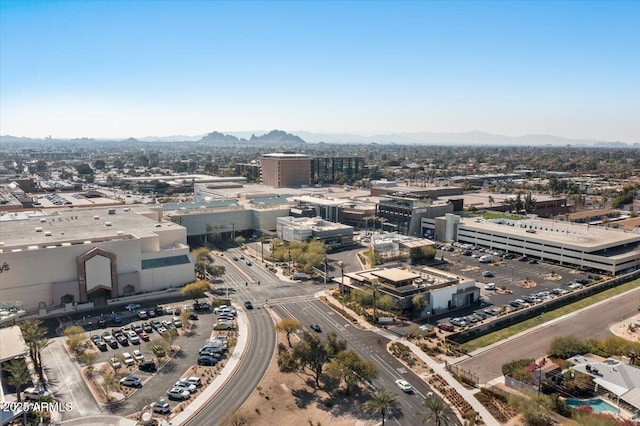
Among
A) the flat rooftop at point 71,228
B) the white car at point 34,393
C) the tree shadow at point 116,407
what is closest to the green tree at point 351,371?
the tree shadow at point 116,407

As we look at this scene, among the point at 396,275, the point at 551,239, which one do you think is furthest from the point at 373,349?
the point at 551,239

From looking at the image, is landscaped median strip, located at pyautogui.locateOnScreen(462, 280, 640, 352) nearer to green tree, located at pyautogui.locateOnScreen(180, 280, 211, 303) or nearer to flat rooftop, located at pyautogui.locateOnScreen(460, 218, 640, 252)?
flat rooftop, located at pyautogui.locateOnScreen(460, 218, 640, 252)

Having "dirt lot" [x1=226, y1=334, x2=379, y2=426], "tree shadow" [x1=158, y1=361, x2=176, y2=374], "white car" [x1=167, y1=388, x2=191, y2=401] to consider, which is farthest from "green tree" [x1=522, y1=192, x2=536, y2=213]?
"white car" [x1=167, y1=388, x2=191, y2=401]

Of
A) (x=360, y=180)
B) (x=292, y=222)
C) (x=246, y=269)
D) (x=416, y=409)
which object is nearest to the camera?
(x=416, y=409)

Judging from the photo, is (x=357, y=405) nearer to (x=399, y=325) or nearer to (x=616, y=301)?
(x=399, y=325)

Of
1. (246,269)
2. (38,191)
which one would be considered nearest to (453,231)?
(246,269)

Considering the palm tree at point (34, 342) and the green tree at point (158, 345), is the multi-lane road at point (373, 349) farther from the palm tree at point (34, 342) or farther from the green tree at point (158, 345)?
the palm tree at point (34, 342)

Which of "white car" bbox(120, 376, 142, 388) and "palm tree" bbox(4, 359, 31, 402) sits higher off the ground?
"palm tree" bbox(4, 359, 31, 402)
